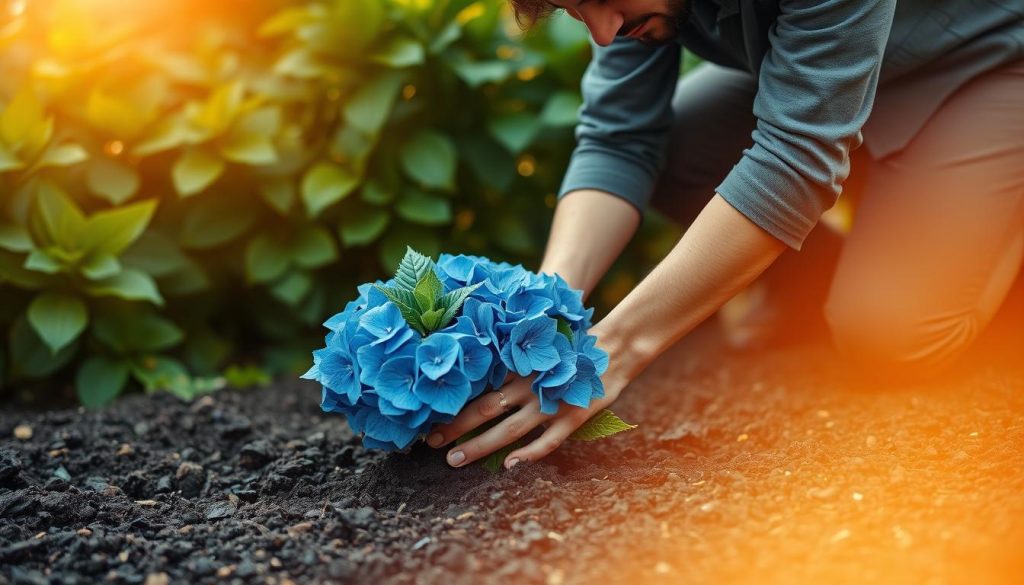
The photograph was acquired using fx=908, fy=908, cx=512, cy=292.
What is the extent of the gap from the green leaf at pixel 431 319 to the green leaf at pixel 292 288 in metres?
1.41

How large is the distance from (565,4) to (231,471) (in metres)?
1.29

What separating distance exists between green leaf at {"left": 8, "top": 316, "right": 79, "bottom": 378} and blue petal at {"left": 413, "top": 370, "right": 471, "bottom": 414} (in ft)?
5.30

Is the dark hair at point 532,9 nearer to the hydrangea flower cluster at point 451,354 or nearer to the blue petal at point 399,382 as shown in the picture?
the hydrangea flower cluster at point 451,354

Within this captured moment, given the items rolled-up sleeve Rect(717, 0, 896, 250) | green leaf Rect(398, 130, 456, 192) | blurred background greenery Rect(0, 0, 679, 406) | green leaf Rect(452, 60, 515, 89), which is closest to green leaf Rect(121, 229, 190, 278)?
blurred background greenery Rect(0, 0, 679, 406)

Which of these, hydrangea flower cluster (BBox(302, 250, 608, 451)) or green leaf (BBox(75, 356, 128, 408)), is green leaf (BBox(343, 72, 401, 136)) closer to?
green leaf (BBox(75, 356, 128, 408))

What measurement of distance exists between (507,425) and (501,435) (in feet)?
0.07

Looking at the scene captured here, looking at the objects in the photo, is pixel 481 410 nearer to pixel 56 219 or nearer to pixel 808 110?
pixel 808 110

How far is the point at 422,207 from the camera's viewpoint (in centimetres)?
301

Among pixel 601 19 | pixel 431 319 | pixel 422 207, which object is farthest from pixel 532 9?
pixel 422 207

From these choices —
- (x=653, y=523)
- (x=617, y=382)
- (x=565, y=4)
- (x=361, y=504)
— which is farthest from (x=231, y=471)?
(x=565, y=4)

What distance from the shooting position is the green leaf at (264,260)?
301cm

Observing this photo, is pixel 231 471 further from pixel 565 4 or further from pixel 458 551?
pixel 565 4

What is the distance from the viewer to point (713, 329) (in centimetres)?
343

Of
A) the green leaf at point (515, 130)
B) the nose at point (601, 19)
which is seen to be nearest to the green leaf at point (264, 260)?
the green leaf at point (515, 130)
